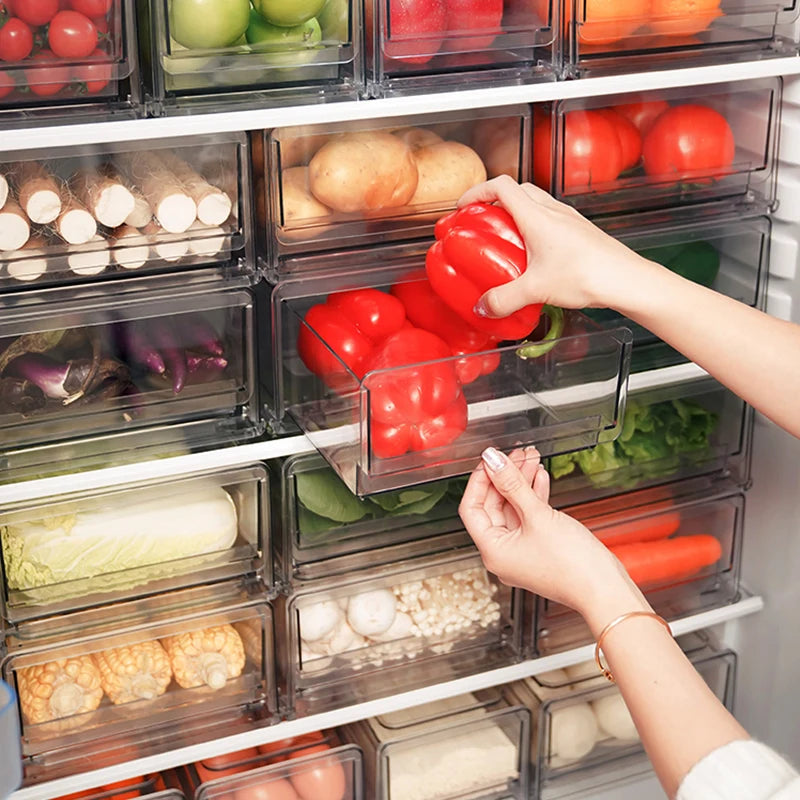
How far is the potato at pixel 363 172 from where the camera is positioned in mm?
1419

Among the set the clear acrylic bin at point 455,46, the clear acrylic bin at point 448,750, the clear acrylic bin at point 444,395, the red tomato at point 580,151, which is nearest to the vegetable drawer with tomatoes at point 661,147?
the red tomato at point 580,151

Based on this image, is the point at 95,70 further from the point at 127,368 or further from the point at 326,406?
the point at 326,406

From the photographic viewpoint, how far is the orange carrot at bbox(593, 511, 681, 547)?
1.83m

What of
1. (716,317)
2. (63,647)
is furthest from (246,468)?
(716,317)

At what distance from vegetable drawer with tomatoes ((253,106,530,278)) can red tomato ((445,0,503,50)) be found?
0.10 meters

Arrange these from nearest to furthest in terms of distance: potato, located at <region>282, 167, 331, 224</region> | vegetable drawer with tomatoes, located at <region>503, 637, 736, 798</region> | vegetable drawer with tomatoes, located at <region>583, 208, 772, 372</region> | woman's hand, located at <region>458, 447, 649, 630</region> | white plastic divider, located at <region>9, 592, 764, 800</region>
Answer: woman's hand, located at <region>458, 447, 649, 630</region>, potato, located at <region>282, 167, 331, 224</region>, white plastic divider, located at <region>9, 592, 764, 800</region>, vegetable drawer with tomatoes, located at <region>583, 208, 772, 372</region>, vegetable drawer with tomatoes, located at <region>503, 637, 736, 798</region>

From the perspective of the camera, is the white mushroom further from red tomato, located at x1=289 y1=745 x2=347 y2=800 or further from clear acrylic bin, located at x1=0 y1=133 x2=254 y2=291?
clear acrylic bin, located at x1=0 y1=133 x2=254 y2=291

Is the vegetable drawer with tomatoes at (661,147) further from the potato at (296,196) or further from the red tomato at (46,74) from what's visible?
the red tomato at (46,74)

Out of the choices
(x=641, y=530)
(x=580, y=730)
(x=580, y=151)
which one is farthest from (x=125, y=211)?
(x=580, y=730)

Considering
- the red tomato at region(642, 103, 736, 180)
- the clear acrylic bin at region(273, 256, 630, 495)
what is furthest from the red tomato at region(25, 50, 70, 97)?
the red tomato at region(642, 103, 736, 180)

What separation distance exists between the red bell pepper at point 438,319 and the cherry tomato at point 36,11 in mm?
544

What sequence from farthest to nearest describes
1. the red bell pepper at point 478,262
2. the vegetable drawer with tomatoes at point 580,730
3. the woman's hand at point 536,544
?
the vegetable drawer with tomatoes at point 580,730 < the red bell pepper at point 478,262 < the woman's hand at point 536,544

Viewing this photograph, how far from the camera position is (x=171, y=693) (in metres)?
1.62

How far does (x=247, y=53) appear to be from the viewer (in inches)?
52.6
